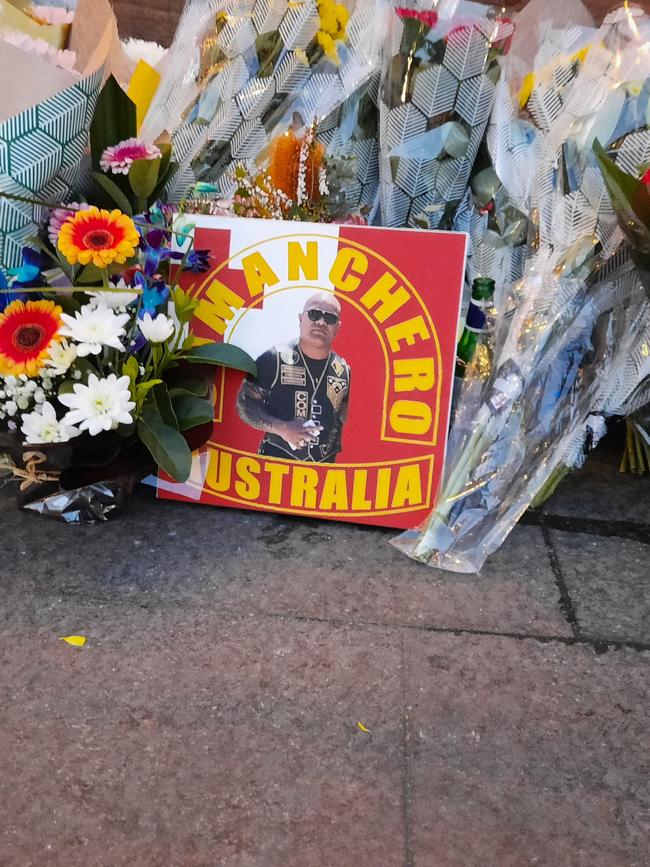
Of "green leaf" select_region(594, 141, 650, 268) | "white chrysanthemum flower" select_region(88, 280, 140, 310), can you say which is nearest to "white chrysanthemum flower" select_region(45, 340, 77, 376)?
"white chrysanthemum flower" select_region(88, 280, 140, 310)

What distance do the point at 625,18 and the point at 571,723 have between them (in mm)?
1433

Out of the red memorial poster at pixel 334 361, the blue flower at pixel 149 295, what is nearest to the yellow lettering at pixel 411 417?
the red memorial poster at pixel 334 361

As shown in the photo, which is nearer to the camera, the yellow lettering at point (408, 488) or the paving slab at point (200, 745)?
the paving slab at point (200, 745)

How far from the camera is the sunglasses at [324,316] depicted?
1735mm

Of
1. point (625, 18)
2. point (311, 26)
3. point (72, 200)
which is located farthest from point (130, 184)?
point (625, 18)

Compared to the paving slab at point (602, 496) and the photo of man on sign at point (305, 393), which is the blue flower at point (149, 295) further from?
the paving slab at point (602, 496)

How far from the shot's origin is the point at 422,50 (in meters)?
1.75

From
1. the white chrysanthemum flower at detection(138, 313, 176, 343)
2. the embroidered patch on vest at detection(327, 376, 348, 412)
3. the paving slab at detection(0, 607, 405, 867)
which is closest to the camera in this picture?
the paving slab at detection(0, 607, 405, 867)

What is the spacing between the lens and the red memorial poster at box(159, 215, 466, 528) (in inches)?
67.1

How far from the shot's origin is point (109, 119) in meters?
1.73

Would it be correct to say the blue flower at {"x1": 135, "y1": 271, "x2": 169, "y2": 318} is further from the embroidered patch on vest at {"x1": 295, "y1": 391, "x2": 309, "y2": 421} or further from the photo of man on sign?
the embroidered patch on vest at {"x1": 295, "y1": 391, "x2": 309, "y2": 421}

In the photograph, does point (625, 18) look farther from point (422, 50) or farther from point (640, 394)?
point (640, 394)

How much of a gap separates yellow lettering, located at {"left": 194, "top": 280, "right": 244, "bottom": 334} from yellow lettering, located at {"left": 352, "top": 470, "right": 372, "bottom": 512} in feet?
1.51

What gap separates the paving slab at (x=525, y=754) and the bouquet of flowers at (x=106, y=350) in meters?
0.68
